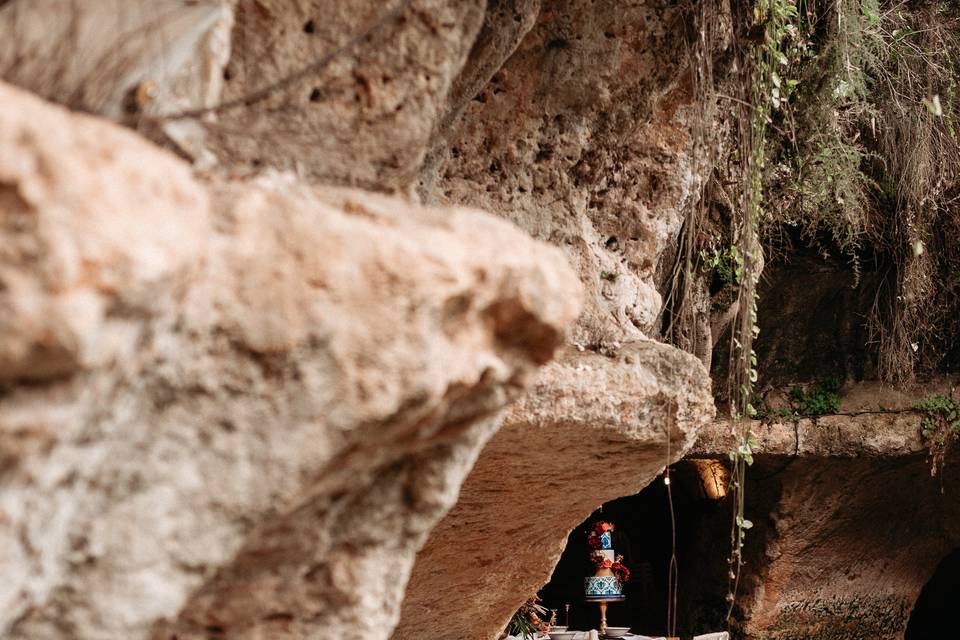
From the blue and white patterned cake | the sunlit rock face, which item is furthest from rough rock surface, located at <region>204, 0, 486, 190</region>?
the blue and white patterned cake

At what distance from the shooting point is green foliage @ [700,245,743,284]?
11.0 feet

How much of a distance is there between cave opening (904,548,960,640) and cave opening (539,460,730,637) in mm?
2264

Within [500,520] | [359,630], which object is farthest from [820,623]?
[359,630]

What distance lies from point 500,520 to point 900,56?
8.70 ft

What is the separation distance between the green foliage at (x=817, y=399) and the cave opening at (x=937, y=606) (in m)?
3.68

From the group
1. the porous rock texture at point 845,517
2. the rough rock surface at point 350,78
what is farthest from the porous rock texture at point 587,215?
the porous rock texture at point 845,517

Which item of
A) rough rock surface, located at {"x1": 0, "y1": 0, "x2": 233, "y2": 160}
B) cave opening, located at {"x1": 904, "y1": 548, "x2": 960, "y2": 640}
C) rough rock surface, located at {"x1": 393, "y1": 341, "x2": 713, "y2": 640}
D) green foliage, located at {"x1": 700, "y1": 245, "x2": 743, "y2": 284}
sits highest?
green foliage, located at {"x1": 700, "y1": 245, "x2": 743, "y2": 284}

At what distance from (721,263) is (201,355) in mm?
2868

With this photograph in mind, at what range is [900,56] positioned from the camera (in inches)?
159

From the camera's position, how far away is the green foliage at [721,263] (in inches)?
132

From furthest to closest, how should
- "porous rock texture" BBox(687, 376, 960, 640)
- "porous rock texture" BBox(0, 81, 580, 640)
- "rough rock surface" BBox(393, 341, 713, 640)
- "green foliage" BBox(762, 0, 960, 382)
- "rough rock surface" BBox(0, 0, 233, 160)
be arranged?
"porous rock texture" BBox(687, 376, 960, 640), "green foliage" BBox(762, 0, 960, 382), "rough rock surface" BBox(393, 341, 713, 640), "rough rock surface" BBox(0, 0, 233, 160), "porous rock texture" BBox(0, 81, 580, 640)

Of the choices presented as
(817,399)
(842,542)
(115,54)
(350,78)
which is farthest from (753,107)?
(842,542)

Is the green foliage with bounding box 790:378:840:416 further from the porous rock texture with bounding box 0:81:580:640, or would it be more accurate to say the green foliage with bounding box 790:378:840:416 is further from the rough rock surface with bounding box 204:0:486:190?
the porous rock texture with bounding box 0:81:580:640

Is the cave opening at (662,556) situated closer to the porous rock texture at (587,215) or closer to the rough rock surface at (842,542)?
the rough rock surface at (842,542)
